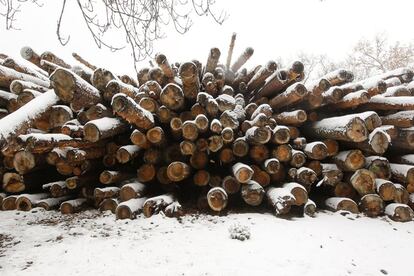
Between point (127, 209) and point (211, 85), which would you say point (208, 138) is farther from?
point (127, 209)

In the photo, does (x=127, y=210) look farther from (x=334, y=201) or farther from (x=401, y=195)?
(x=401, y=195)

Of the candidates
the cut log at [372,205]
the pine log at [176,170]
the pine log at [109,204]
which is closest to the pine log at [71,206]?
the pine log at [109,204]

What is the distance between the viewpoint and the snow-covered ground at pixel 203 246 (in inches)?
98.2

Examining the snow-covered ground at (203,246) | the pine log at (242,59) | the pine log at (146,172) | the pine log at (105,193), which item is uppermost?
the pine log at (242,59)

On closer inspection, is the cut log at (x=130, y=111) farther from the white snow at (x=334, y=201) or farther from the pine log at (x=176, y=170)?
the white snow at (x=334, y=201)

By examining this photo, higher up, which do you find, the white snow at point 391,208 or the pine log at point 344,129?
the pine log at point 344,129

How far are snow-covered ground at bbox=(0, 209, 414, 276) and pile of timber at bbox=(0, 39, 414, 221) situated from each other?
248 mm

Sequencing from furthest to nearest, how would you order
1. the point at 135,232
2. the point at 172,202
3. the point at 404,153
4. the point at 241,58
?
the point at 241,58, the point at 404,153, the point at 172,202, the point at 135,232

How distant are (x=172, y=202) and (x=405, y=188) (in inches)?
114

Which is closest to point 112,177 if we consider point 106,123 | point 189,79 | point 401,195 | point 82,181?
point 82,181

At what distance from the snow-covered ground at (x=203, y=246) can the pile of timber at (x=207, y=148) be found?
Result: 25cm

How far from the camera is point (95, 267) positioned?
2.49 metres

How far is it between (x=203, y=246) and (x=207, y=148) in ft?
4.64

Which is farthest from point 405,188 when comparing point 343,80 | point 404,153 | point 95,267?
point 95,267
